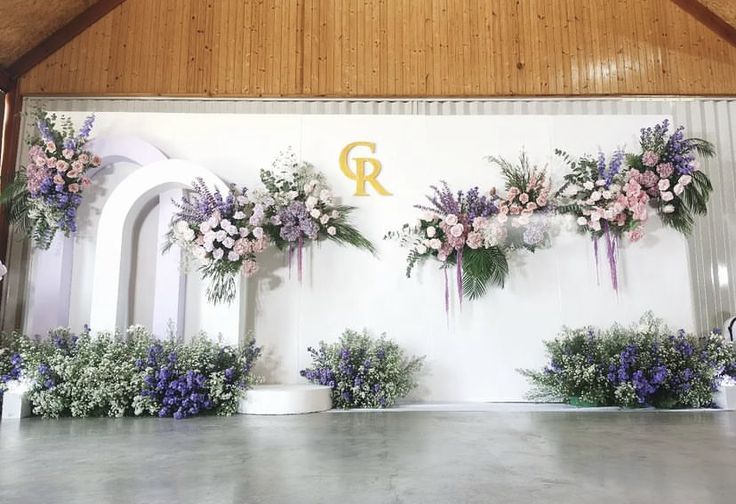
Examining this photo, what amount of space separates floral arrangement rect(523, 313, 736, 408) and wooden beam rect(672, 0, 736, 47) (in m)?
3.73

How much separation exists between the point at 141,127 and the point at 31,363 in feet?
9.40

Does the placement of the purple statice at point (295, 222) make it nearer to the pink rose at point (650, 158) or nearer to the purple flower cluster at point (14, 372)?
the purple flower cluster at point (14, 372)

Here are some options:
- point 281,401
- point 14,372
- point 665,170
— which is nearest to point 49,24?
point 14,372

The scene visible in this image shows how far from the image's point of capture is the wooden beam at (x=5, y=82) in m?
6.73

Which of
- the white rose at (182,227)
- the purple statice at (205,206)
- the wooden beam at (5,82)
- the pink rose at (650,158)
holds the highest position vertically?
the wooden beam at (5,82)

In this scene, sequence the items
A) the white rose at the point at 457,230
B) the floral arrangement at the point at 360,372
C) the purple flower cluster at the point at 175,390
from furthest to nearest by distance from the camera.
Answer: the white rose at the point at 457,230, the floral arrangement at the point at 360,372, the purple flower cluster at the point at 175,390

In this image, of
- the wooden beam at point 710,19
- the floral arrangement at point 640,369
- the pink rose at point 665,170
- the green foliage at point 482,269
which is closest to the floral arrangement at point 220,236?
the green foliage at point 482,269

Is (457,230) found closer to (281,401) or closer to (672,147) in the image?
(281,401)

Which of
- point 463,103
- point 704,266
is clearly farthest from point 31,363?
point 704,266

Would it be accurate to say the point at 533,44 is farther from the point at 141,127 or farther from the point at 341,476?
the point at 341,476

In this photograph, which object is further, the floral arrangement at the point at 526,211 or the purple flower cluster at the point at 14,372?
the floral arrangement at the point at 526,211

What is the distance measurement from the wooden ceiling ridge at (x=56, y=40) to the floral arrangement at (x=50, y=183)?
877 mm

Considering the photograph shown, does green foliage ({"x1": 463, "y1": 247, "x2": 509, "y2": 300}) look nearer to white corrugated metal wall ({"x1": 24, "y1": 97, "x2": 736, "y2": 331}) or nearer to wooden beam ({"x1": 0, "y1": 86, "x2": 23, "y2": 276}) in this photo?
white corrugated metal wall ({"x1": 24, "y1": 97, "x2": 736, "y2": 331})

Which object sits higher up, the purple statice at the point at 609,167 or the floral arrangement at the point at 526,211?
the purple statice at the point at 609,167
